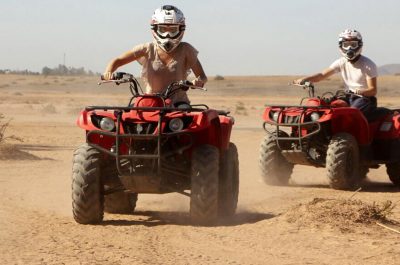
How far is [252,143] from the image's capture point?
23172 millimetres

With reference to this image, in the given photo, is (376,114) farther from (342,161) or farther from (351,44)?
(342,161)

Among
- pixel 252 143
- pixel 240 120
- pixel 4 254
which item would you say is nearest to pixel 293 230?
pixel 4 254

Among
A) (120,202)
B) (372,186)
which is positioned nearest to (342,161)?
(372,186)

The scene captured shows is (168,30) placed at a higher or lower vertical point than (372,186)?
higher

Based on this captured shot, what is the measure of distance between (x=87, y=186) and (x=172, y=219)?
3.96ft

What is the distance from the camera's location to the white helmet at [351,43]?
1403 cm

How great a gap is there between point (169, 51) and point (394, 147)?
5.18 meters

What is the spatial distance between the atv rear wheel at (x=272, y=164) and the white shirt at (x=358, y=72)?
1457 millimetres

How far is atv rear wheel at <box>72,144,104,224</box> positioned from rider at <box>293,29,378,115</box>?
5.44 m

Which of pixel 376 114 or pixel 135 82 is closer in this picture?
pixel 135 82

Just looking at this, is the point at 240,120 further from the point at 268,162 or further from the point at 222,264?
the point at 222,264

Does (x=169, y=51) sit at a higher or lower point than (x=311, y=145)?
higher

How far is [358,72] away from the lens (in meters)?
14.2

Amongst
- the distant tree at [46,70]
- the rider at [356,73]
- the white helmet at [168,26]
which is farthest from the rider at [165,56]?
the distant tree at [46,70]
